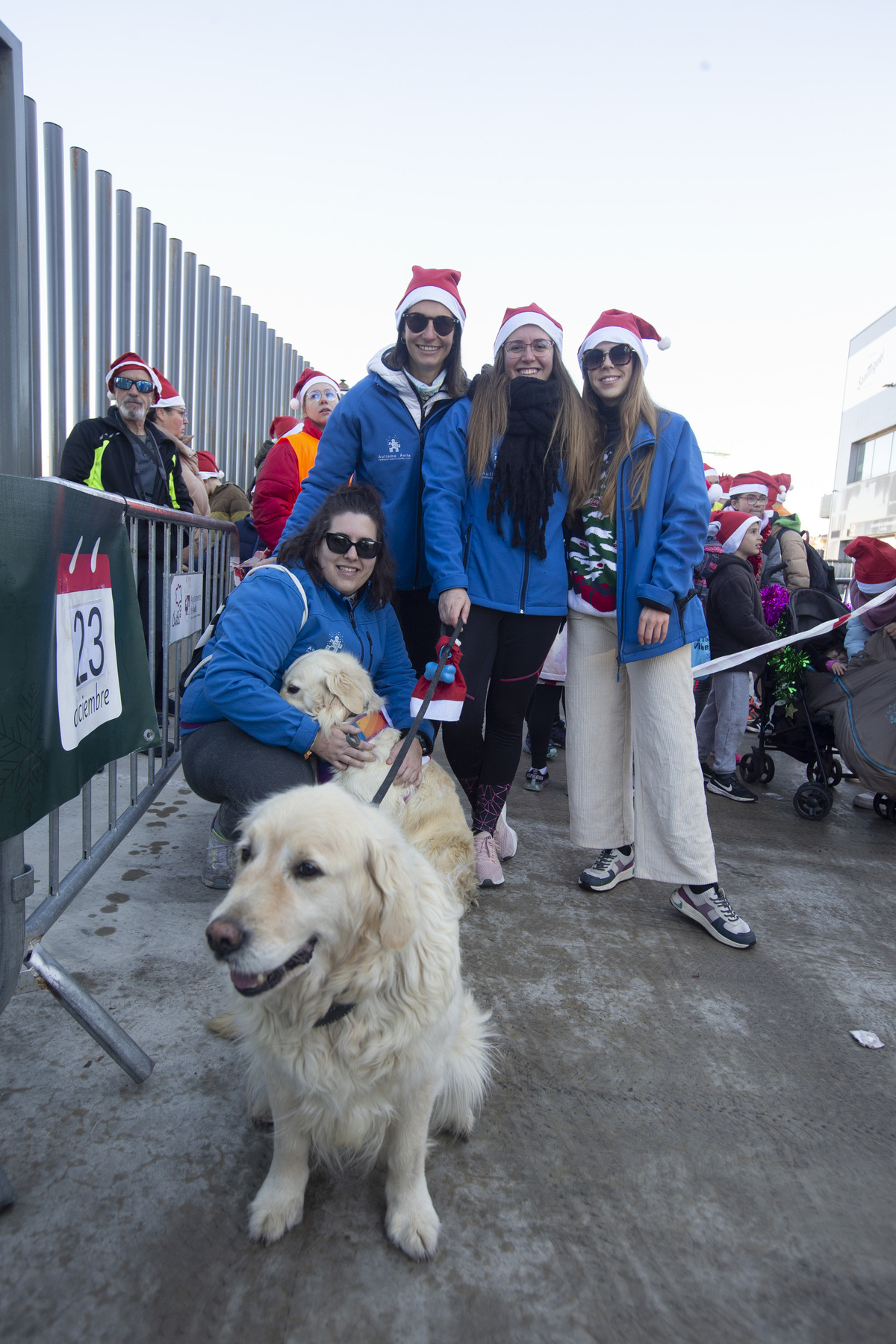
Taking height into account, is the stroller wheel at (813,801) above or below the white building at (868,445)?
below

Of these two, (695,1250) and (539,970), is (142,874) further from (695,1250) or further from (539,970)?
(695,1250)

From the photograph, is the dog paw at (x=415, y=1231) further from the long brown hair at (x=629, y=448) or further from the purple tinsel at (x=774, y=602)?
the purple tinsel at (x=774, y=602)

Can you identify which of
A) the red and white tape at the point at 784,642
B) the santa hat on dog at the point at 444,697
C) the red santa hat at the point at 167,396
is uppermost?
the red santa hat at the point at 167,396

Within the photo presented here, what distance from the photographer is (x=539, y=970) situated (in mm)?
2691

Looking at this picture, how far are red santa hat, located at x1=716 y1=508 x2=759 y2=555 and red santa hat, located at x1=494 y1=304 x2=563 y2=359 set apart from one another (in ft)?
9.41

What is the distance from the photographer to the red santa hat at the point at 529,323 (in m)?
3.13

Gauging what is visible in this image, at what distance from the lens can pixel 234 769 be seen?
257 centimetres

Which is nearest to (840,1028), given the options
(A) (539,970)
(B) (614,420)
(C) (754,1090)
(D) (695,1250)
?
(C) (754,1090)

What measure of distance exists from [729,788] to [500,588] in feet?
9.95

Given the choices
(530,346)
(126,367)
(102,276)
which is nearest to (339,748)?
(530,346)

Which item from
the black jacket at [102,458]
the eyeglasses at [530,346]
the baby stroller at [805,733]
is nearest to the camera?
the eyeglasses at [530,346]

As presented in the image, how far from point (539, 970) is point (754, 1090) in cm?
79

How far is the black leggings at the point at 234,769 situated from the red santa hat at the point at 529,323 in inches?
76.6

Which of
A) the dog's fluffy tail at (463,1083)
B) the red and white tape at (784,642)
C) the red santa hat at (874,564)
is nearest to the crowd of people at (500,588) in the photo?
the dog's fluffy tail at (463,1083)
